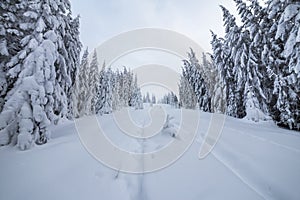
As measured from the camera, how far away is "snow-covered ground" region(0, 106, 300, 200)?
164 inches

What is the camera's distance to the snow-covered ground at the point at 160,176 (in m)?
4.17

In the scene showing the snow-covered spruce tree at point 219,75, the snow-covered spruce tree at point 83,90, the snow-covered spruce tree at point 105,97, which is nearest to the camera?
the snow-covered spruce tree at point 219,75

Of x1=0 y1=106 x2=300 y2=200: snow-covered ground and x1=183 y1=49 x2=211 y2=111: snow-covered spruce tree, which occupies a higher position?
x1=183 y1=49 x2=211 y2=111: snow-covered spruce tree

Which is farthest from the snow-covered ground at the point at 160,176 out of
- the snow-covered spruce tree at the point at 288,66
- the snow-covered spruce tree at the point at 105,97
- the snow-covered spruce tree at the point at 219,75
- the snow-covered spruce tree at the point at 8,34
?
the snow-covered spruce tree at the point at 105,97

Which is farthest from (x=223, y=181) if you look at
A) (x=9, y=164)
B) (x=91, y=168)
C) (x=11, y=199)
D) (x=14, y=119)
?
(x=14, y=119)

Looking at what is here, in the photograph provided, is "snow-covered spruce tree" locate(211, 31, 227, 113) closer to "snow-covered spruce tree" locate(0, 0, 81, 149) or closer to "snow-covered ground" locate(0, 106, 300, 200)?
"snow-covered ground" locate(0, 106, 300, 200)

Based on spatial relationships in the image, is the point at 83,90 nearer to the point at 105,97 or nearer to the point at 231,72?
the point at 105,97

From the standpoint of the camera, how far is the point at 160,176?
530 centimetres

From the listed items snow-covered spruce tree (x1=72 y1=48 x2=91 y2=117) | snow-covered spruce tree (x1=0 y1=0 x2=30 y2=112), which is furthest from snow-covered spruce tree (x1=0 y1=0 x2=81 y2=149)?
snow-covered spruce tree (x1=72 y1=48 x2=91 y2=117)

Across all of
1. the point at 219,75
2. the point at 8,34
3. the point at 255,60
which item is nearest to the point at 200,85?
the point at 219,75

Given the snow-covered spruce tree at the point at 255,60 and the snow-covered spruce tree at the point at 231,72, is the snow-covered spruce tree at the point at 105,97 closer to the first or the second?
the snow-covered spruce tree at the point at 231,72

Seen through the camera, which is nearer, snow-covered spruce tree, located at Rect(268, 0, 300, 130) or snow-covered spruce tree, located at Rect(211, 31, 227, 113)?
snow-covered spruce tree, located at Rect(268, 0, 300, 130)

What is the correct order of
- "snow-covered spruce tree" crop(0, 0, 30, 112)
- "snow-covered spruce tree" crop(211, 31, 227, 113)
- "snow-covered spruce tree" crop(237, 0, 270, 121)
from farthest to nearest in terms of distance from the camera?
"snow-covered spruce tree" crop(211, 31, 227, 113), "snow-covered spruce tree" crop(237, 0, 270, 121), "snow-covered spruce tree" crop(0, 0, 30, 112)

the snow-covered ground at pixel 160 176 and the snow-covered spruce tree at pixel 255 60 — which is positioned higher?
the snow-covered spruce tree at pixel 255 60
